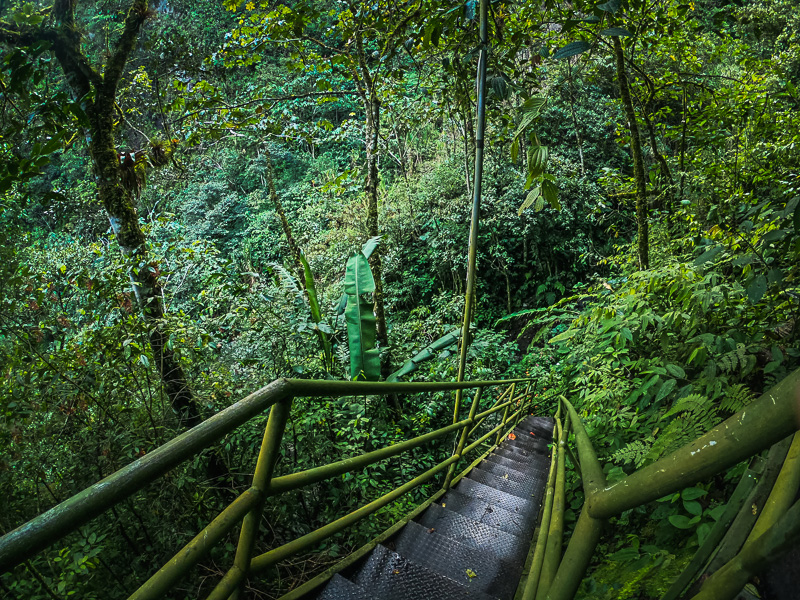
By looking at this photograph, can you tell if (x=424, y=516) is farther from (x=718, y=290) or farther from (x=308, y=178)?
(x=308, y=178)

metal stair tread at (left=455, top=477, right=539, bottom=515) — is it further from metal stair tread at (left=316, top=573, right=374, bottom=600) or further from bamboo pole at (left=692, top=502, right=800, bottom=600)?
bamboo pole at (left=692, top=502, right=800, bottom=600)

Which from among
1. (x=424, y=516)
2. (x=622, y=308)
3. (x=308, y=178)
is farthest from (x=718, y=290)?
(x=308, y=178)

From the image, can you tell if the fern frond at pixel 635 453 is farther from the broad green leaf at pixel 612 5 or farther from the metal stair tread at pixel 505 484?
the broad green leaf at pixel 612 5

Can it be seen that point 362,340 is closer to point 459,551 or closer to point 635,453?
point 459,551

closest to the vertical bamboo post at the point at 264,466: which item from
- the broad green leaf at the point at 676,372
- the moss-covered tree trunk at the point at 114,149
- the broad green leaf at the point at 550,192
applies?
the broad green leaf at the point at 550,192

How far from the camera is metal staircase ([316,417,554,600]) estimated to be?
4.64ft

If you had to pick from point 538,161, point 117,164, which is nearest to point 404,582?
point 538,161

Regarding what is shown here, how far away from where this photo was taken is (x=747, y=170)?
440 cm

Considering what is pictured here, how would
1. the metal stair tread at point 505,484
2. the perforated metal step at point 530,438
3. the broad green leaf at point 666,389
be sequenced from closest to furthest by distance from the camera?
the broad green leaf at point 666,389, the metal stair tread at point 505,484, the perforated metal step at point 530,438

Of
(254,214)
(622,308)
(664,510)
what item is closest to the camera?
(664,510)

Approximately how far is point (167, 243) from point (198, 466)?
97.2 inches

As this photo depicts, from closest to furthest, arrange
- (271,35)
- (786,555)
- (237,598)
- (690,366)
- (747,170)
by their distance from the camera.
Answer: (786,555) → (237,598) → (690,366) → (271,35) → (747,170)

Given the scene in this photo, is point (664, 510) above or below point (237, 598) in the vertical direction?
below

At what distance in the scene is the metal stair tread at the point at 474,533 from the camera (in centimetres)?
184
